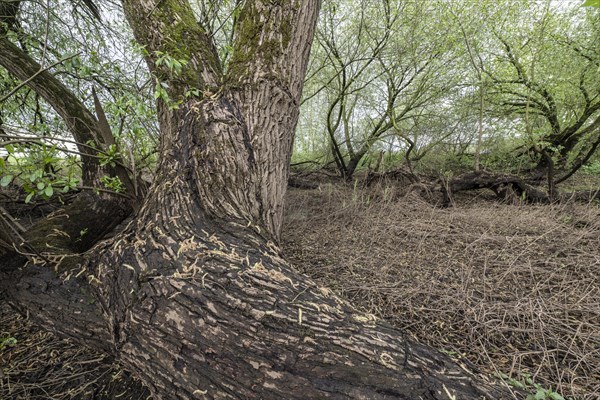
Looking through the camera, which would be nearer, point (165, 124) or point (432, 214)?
A: point (165, 124)

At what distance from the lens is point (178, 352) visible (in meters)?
1.03

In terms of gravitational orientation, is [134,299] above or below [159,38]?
below

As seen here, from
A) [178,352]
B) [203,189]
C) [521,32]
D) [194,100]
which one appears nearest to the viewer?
[178,352]

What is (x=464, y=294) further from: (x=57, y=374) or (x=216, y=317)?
(x=57, y=374)

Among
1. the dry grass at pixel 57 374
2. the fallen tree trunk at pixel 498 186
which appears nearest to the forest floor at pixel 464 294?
the dry grass at pixel 57 374

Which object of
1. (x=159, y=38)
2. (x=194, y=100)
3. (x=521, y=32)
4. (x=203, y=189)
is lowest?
(x=203, y=189)

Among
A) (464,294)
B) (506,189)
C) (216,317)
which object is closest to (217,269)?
(216,317)

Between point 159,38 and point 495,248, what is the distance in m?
3.35

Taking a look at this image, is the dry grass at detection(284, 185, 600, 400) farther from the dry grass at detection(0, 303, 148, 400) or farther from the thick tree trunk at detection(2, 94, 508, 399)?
the dry grass at detection(0, 303, 148, 400)

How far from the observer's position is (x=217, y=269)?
1.19 metres

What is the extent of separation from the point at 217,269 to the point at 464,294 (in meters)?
1.71

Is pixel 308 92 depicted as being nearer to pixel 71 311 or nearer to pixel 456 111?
pixel 456 111

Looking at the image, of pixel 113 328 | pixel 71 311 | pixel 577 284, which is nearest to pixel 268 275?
pixel 113 328

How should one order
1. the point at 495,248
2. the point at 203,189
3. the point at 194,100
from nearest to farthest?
the point at 203,189 < the point at 194,100 < the point at 495,248
